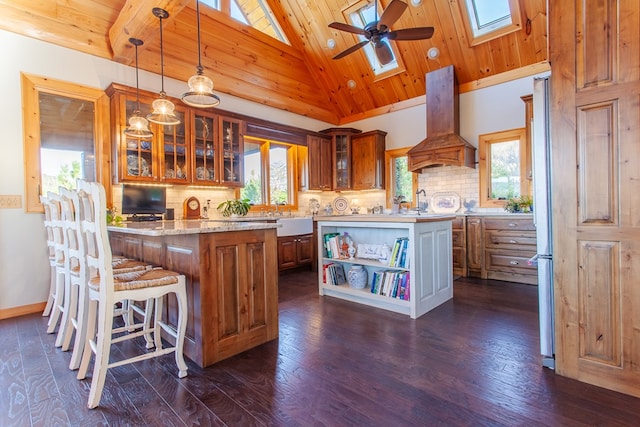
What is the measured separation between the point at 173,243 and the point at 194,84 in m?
1.30

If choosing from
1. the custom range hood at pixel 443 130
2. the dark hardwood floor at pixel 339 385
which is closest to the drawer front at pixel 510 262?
the custom range hood at pixel 443 130

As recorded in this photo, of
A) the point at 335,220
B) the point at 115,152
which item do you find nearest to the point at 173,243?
the point at 335,220

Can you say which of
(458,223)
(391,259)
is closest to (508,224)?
(458,223)

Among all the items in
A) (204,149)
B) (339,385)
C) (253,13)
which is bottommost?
(339,385)

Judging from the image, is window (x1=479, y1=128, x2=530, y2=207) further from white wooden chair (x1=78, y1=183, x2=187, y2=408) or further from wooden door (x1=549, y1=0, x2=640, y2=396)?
white wooden chair (x1=78, y1=183, x2=187, y2=408)

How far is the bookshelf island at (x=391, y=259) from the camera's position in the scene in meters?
3.00

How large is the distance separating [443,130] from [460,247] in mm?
1929

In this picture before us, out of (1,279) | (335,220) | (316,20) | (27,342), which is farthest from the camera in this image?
(316,20)

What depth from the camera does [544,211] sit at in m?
2.00

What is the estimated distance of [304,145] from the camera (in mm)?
6035

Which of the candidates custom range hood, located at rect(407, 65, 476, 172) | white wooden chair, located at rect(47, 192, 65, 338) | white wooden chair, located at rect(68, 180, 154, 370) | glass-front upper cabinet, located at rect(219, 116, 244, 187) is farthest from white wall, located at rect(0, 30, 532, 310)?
custom range hood, located at rect(407, 65, 476, 172)

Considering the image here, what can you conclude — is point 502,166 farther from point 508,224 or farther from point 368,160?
point 368,160

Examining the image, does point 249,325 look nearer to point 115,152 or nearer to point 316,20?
point 115,152

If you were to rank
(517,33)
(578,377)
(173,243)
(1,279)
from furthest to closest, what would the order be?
1. (517,33)
2. (1,279)
3. (173,243)
4. (578,377)
